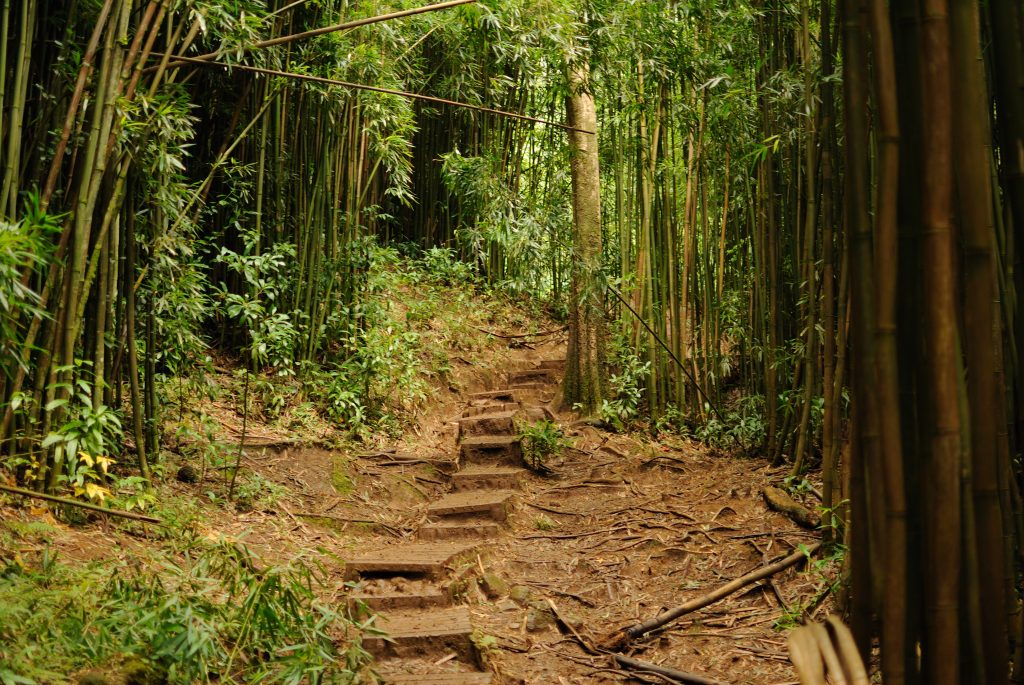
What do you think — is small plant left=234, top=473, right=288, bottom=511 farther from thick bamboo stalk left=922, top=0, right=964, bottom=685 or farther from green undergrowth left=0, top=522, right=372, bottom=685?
thick bamboo stalk left=922, top=0, right=964, bottom=685

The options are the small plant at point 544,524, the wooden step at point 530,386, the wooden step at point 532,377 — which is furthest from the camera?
the wooden step at point 532,377

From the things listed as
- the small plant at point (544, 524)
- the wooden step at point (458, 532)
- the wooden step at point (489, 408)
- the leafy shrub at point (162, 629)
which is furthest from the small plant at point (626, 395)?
the leafy shrub at point (162, 629)

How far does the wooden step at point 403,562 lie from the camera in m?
3.15

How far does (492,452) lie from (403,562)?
179 centimetres

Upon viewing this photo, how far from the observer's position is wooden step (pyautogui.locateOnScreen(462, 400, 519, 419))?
18.2 feet

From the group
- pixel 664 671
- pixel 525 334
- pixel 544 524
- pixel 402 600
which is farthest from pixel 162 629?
pixel 525 334

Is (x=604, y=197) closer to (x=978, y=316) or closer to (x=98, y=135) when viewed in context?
(x=98, y=135)

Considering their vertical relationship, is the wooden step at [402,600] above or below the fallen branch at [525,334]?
below

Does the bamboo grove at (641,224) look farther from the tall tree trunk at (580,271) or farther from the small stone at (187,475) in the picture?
the small stone at (187,475)

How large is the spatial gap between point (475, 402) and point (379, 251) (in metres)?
1.32

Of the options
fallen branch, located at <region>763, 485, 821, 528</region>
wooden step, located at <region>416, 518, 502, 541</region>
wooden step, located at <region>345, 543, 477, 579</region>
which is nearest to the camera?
wooden step, located at <region>345, 543, 477, 579</region>

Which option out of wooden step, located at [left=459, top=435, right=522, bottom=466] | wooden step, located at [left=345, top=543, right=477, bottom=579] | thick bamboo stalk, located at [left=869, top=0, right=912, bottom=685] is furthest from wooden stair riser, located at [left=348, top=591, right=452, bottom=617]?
thick bamboo stalk, located at [left=869, top=0, right=912, bottom=685]

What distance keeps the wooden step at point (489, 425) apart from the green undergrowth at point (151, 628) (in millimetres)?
2640

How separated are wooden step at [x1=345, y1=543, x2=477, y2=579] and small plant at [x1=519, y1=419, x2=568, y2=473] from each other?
150 cm
